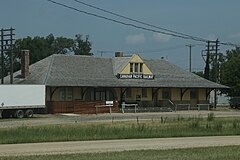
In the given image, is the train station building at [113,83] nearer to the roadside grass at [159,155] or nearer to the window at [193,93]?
the window at [193,93]

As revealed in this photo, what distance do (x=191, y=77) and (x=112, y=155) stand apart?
62.0 metres

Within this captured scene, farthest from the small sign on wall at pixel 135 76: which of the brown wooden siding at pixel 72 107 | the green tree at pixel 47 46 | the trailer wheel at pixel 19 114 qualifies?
the green tree at pixel 47 46

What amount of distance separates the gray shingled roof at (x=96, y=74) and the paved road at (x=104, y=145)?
36235 millimetres

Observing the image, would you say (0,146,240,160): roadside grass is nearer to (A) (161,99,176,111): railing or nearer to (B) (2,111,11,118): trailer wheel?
(B) (2,111,11,118): trailer wheel

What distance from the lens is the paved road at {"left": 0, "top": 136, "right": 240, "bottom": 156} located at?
2252 centimetres

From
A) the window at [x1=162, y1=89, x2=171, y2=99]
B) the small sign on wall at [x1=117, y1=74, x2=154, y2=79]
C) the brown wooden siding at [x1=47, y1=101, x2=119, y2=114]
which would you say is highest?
the small sign on wall at [x1=117, y1=74, x2=154, y2=79]

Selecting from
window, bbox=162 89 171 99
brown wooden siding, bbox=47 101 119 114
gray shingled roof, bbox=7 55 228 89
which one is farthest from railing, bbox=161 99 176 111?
brown wooden siding, bbox=47 101 119 114

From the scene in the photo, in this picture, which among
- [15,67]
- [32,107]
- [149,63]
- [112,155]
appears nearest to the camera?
[112,155]

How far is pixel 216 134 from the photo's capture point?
107ft

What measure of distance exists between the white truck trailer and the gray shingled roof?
17.0ft

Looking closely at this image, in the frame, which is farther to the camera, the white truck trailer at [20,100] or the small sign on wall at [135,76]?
the small sign on wall at [135,76]

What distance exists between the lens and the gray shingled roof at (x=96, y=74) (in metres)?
66.4

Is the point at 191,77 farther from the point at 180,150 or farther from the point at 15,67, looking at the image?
the point at 180,150

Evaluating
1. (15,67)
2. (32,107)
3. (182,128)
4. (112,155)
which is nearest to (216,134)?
(182,128)
